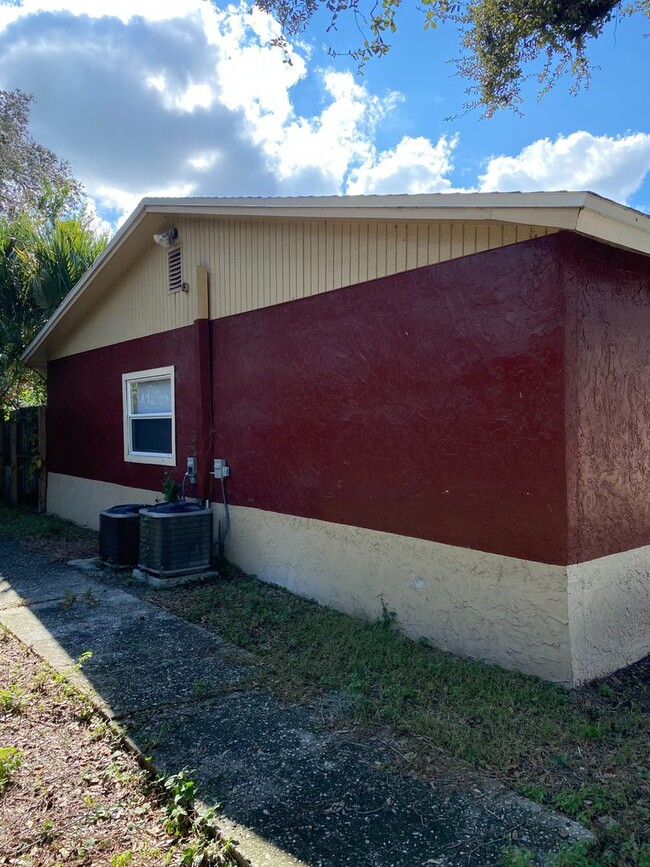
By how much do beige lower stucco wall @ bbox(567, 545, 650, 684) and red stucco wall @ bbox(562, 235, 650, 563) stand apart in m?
0.11

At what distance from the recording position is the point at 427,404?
182 inches

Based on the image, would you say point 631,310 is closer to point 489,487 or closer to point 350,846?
point 489,487

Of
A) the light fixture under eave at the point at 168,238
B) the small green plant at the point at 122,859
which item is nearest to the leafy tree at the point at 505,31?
the light fixture under eave at the point at 168,238

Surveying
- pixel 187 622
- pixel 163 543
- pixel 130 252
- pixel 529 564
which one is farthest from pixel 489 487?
pixel 130 252

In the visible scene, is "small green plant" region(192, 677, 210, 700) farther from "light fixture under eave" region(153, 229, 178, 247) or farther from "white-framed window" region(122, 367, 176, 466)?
"light fixture under eave" region(153, 229, 178, 247)

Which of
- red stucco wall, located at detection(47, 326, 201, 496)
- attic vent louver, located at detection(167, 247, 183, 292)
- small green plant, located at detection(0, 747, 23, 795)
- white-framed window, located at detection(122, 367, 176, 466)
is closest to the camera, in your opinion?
small green plant, located at detection(0, 747, 23, 795)

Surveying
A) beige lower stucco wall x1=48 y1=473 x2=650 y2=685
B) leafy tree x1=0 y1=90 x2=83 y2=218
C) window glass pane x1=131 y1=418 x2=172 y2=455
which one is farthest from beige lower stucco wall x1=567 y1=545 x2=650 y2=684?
leafy tree x1=0 y1=90 x2=83 y2=218

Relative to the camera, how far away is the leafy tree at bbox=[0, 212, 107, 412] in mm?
11586

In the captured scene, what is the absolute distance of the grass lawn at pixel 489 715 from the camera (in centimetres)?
268

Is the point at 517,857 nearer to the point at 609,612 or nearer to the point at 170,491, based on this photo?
the point at 609,612

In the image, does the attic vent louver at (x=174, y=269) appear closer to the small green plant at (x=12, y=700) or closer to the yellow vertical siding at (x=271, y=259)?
the yellow vertical siding at (x=271, y=259)

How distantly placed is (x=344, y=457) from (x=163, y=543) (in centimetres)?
244

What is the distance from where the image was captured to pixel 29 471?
12.5m

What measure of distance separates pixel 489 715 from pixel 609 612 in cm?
120
